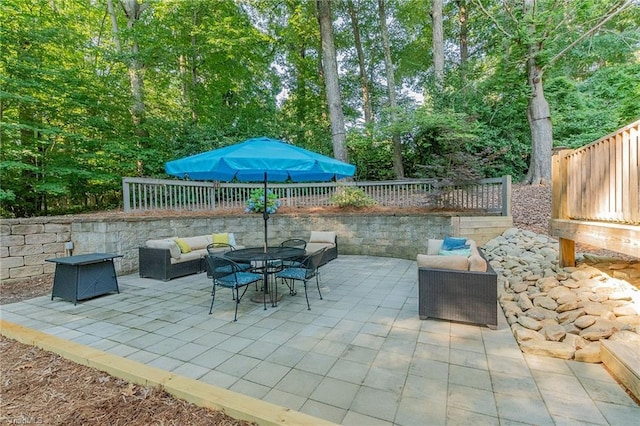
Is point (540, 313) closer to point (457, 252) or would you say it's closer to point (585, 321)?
point (585, 321)

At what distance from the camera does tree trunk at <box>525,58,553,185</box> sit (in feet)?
28.4

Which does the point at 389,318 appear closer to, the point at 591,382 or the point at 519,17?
the point at 591,382

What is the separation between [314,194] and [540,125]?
7180 mm

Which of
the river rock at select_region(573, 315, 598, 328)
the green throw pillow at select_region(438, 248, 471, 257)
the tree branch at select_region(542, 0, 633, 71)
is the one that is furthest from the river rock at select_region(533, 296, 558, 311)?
the tree branch at select_region(542, 0, 633, 71)

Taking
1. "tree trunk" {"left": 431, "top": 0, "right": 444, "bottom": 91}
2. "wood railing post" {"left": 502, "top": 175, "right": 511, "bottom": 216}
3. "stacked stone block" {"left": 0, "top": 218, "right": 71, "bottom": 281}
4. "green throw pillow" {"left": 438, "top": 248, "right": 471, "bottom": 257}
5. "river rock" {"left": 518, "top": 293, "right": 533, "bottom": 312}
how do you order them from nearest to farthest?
"river rock" {"left": 518, "top": 293, "right": 533, "bottom": 312}, "green throw pillow" {"left": 438, "top": 248, "right": 471, "bottom": 257}, "stacked stone block" {"left": 0, "top": 218, "right": 71, "bottom": 281}, "wood railing post" {"left": 502, "top": 175, "right": 511, "bottom": 216}, "tree trunk" {"left": 431, "top": 0, "right": 444, "bottom": 91}

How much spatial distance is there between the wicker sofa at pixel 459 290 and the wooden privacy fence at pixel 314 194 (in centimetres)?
388

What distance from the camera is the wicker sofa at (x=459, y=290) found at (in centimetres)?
309

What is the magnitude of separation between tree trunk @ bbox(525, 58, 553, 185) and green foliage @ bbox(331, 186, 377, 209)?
5.51m

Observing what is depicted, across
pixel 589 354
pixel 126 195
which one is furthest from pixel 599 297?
Answer: pixel 126 195

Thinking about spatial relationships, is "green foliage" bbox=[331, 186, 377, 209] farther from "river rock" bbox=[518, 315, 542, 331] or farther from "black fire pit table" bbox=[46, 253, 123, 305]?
"black fire pit table" bbox=[46, 253, 123, 305]

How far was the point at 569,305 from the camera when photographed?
3.11 meters

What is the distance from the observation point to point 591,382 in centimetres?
215

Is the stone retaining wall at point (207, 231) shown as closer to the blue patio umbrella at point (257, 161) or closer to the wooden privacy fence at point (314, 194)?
the wooden privacy fence at point (314, 194)

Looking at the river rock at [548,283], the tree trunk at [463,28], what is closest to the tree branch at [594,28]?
the tree trunk at [463,28]
